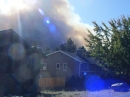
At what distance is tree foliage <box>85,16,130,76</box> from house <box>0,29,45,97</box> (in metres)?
7.99

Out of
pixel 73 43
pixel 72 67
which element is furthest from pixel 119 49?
pixel 73 43

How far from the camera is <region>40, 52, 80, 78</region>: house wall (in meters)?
45.0

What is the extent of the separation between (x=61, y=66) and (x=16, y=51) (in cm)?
2328

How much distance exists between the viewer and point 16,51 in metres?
23.5

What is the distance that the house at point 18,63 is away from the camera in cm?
2219

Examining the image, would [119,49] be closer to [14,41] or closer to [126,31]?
[126,31]

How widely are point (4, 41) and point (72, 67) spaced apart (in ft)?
77.2

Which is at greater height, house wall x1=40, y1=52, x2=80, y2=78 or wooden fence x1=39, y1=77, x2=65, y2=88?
house wall x1=40, y1=52, x2=80, y2=78

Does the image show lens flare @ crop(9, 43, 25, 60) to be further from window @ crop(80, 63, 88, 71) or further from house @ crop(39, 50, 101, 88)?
window @ crop(80, 63, 88, 71)

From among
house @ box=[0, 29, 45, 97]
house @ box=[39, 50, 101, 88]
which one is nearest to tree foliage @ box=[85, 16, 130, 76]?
house @ box=[0, 29, 45, 97]

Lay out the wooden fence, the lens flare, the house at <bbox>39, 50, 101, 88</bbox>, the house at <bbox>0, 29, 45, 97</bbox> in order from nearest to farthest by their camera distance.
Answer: the house at <bbox>0, 29, 45, 97</bbox> → the lens flare → the wooden fence → the house at <bbox>39, 50, 101, 88</bbox>

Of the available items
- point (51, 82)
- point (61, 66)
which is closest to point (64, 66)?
point (61, 66)

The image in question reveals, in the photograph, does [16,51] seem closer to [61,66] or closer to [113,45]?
[113,45]

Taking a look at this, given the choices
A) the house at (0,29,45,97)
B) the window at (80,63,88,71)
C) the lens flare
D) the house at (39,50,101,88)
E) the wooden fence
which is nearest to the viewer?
the house at (0,29,45,97)
